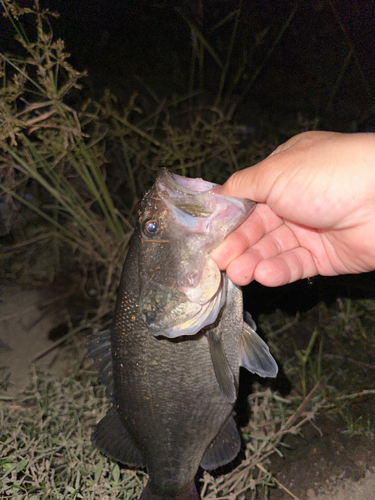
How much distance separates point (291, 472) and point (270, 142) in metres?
3.56

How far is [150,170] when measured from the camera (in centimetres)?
378

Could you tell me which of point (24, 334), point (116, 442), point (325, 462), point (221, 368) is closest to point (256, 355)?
point (221, 368)

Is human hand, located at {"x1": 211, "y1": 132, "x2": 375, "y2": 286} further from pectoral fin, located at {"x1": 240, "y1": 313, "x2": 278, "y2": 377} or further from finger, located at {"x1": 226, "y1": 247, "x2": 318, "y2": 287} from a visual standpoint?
pectoral fin, located at {"x1": 240, "y1": 313, "x2": 278, "y2": 377}

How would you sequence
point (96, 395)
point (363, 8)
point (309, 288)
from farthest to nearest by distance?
point (363, 8)
point (309, 288)
point (96, 395)

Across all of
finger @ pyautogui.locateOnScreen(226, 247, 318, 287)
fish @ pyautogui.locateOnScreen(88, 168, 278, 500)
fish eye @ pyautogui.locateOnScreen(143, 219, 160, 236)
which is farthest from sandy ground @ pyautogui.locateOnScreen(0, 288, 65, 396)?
finger @ pyautogui.locateOnScreen(226, 247, 318, 287)

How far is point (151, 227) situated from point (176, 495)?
1.59m

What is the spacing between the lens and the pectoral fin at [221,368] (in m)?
1.49

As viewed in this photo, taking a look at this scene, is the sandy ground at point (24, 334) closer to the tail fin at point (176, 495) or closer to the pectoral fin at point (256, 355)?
the tail fin at point (176, 495)

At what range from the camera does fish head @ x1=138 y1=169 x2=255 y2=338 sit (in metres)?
1.40

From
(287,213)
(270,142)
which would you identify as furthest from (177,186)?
(270,142)

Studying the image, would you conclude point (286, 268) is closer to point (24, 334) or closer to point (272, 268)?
point (272, 268)

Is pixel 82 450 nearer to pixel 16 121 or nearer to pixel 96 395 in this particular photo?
pixel 96 395

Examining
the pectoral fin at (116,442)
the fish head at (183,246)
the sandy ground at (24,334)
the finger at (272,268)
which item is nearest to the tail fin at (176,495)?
the pectoral fin at (116,442)

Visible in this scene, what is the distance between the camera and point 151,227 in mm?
1495
